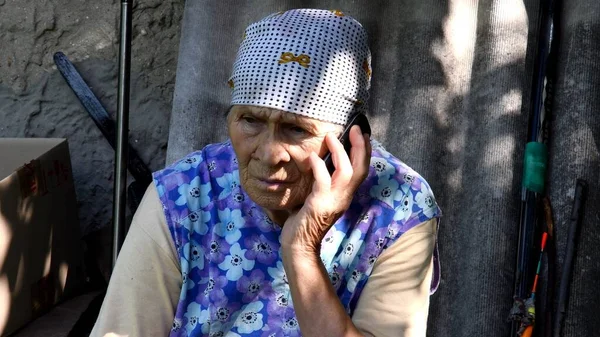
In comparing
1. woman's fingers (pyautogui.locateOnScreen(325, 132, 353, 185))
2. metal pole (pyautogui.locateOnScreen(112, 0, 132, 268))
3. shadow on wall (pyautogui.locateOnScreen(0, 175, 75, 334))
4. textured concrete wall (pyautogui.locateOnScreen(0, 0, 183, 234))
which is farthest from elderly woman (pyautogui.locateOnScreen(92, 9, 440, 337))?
textured concrete wall (pyautogui.locateOnScreen(0, 0, 183, 234))

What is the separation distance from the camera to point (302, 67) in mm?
2250

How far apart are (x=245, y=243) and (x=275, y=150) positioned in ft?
1.20

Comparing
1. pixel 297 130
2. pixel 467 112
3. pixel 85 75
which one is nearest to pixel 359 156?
pixel 297 130

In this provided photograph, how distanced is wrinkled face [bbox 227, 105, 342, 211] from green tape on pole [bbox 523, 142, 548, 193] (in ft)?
3.81

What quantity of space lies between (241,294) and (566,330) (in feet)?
4.32

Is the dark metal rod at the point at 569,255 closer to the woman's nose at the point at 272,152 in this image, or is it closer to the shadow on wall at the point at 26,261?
the woman's nose at the point at 272,152

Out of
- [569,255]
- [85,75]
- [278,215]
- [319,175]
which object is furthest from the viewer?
[85,75]

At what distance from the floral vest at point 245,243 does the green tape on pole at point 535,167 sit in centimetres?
88

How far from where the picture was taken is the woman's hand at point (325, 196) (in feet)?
7.36

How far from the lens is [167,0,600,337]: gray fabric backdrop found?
3119mm

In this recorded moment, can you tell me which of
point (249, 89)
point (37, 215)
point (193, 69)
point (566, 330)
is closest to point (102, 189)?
point (37, 215)

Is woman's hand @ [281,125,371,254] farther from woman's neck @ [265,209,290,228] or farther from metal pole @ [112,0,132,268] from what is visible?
metal pole @ [112,0,132,268]

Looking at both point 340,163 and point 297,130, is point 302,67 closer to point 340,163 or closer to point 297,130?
point 297,130

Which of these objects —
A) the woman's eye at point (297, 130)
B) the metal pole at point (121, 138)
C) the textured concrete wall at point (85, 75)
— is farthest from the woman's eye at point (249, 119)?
the textured concrete wall at point (85, 75)
